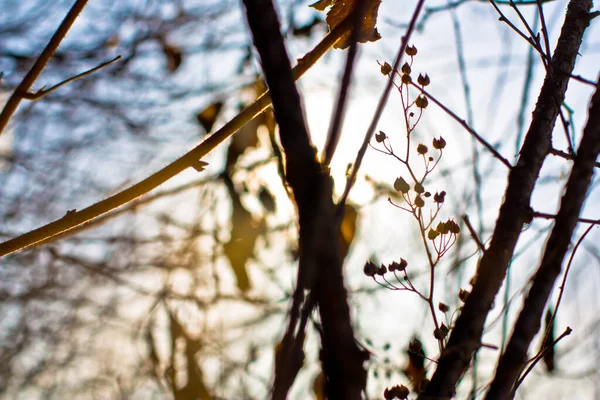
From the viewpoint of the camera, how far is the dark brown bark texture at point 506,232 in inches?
26.3

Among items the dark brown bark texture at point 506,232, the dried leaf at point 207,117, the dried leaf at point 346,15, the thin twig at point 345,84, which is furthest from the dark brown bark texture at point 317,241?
the dried leaf at point 207,117

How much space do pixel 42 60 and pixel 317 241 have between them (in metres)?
0.85

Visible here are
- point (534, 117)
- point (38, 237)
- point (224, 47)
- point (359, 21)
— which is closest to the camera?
point (359, 21)

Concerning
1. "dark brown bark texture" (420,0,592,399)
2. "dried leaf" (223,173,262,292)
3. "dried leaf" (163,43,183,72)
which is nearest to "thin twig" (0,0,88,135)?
"dark brown bark texture" (420,0,592,399)

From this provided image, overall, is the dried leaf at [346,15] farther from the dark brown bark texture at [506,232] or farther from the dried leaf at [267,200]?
the dried leaf at [267,200]

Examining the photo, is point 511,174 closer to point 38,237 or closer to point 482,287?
point 482,287

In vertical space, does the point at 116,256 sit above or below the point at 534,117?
above

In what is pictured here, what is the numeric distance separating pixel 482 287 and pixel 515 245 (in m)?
0.08

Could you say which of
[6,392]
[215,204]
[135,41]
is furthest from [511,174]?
[6,392]

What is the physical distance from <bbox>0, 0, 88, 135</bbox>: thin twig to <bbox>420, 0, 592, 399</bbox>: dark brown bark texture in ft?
2.61

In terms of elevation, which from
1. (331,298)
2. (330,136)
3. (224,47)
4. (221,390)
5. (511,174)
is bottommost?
(331,298)

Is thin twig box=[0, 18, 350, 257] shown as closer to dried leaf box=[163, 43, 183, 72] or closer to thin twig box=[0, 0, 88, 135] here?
thin twig box=[0, 0, 88, 135]

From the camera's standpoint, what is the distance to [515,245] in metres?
0.73

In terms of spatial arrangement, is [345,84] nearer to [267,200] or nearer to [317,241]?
[317,241]
